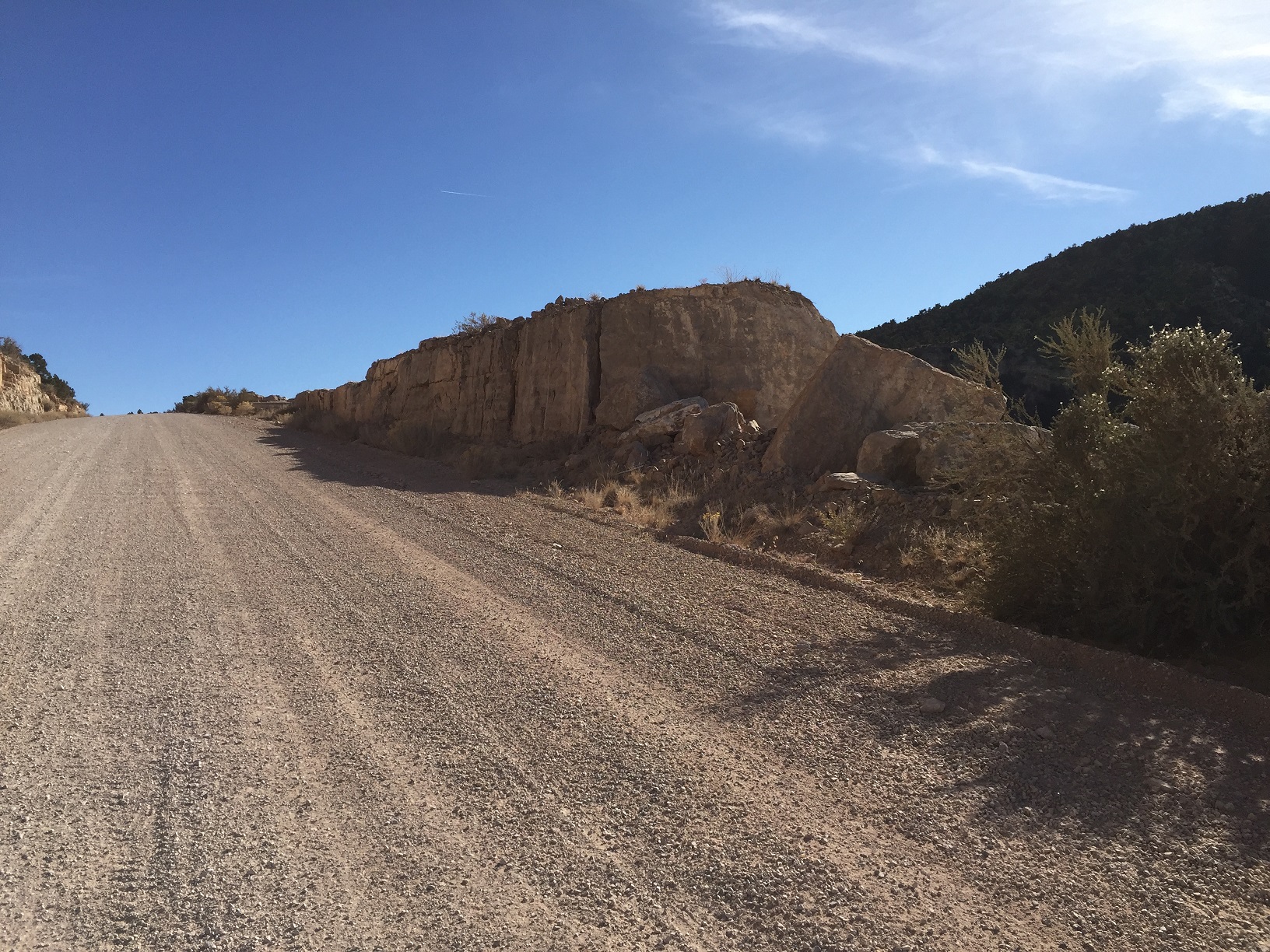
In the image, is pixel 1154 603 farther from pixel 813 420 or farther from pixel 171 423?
pixel 171 423

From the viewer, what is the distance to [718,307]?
1923 cm

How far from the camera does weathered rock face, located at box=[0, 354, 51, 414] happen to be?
39.2 m

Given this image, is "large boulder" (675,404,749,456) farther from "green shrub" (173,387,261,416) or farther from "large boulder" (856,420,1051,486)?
"green shrub" (173,387,261,416)

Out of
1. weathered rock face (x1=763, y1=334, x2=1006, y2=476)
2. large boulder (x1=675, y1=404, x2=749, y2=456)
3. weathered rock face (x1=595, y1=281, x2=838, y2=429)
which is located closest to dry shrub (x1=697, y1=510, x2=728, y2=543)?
weathered rock face (x1=763, y1=334, x2=1006, y2=476)

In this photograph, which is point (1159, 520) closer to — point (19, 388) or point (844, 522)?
point (844, 522)

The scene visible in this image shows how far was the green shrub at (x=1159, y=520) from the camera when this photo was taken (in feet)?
20.8

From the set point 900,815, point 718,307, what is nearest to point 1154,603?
point 900,815

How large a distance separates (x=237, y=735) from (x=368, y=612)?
2.75 m

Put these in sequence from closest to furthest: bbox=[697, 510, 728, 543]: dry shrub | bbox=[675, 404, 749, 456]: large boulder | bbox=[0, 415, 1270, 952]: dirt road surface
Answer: bbox=[0, 415, 1270, 952]: dirt road surface → bbox=[697, 510, 728, 543]: dry shrub → bbox=[675, 404, 749, 456]: large boulder

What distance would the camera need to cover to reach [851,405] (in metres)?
14.3

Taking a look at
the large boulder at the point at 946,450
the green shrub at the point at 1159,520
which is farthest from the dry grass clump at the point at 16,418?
the green shrub at the point at 1159,520

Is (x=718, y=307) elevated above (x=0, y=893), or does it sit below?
above

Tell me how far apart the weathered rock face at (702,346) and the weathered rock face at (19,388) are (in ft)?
101

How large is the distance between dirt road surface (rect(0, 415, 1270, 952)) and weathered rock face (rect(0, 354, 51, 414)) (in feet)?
125
